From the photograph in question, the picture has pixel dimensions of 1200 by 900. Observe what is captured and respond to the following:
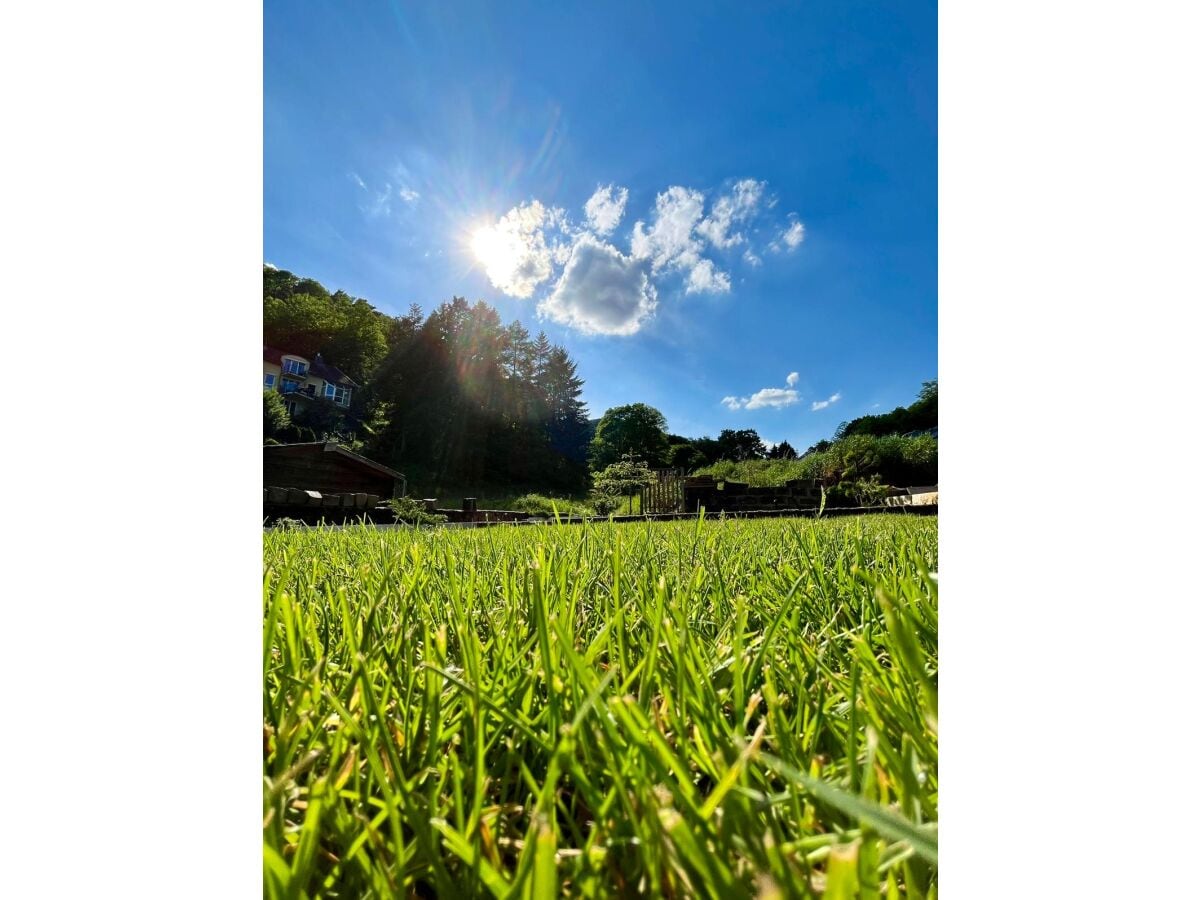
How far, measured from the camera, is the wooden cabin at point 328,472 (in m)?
2.27

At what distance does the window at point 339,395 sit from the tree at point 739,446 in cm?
889

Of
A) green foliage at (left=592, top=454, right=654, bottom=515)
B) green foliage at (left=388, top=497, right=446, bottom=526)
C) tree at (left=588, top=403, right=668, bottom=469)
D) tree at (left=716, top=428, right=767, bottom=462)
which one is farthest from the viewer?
tree at (left=588, top=403, right=668, bottom=469)

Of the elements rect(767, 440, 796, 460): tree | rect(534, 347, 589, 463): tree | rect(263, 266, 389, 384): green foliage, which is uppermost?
rect(534, 347, 589, 463): tree

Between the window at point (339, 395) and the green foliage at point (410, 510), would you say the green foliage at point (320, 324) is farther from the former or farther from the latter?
the green foliage at point (410, 510)

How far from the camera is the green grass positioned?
0.57 ft

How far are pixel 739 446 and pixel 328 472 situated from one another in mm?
10285

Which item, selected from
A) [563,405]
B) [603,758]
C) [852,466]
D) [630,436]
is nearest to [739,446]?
[630,436]

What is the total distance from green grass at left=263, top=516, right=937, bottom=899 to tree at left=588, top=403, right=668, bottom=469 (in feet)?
42.7

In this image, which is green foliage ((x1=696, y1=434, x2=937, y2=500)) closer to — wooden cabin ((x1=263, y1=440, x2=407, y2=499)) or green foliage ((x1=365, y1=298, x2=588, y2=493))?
wooden cabin ((x1=263, y1=440, x2=407, y2=499))

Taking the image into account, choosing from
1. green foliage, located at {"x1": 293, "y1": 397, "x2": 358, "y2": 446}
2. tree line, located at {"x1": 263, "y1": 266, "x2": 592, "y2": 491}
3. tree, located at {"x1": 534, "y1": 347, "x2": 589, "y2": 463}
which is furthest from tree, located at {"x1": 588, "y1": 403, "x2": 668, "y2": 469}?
green foliage, located at {"x1": 293, "y1": 397, "x2": 358, "y2": 446}

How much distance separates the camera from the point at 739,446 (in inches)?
480

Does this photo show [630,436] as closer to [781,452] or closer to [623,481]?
[781,452]
